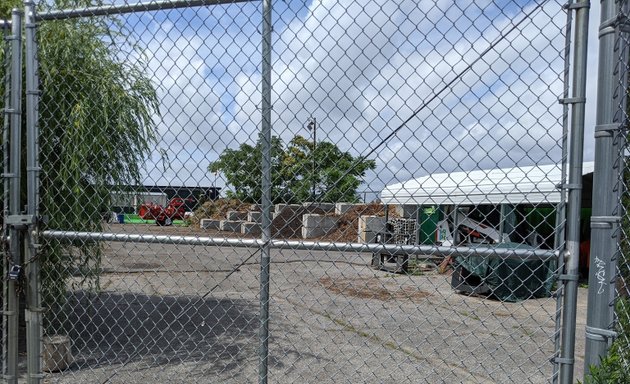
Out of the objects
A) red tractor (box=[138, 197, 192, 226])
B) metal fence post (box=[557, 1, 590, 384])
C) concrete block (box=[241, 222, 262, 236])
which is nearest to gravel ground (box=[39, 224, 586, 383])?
red tractor (box=[138, 197, 192, 226])

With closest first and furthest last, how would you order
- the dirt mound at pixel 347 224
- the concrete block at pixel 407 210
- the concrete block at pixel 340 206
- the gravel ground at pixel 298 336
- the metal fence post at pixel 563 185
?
the metal fence post at pixel 563 185 < the concrete block at pixel 340 206 < the gravel ground at pixel 298 336 < the dirt mound at pixel 347 224 < the concrete block at pixel 407 210

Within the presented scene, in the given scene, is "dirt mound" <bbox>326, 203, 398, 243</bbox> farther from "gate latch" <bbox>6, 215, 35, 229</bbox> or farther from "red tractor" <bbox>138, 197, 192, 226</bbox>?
"gate latch" <bbox>6, 215, 35, 229</bbox>

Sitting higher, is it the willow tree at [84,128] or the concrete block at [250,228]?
the willow tree at [84,128]

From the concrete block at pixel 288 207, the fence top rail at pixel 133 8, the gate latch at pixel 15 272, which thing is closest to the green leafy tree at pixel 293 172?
the concrete block at pixel 288 207

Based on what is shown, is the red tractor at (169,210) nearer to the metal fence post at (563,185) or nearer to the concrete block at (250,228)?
the concrete block at (250,228)

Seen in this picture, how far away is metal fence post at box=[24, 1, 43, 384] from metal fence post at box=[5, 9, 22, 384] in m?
0.05

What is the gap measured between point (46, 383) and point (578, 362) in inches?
211

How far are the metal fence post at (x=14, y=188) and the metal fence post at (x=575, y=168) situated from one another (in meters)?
2.76

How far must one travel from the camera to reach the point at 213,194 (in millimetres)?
3334

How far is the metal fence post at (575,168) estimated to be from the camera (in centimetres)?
220

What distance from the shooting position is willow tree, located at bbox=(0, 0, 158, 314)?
189 inches

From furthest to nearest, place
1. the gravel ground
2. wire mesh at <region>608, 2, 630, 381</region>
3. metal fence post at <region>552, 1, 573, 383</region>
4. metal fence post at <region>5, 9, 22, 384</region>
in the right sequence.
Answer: the gravel ground, metal fence post at <region>5, 9, 22, 384</region>, metal fence post at <region>552, 1, 573, 383</region>, wire mesh at <region>608, 2, 630, 381</region>

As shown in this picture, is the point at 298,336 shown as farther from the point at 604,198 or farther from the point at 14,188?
the point at 604,198

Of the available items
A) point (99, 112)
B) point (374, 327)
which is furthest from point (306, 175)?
point (374, 327)
